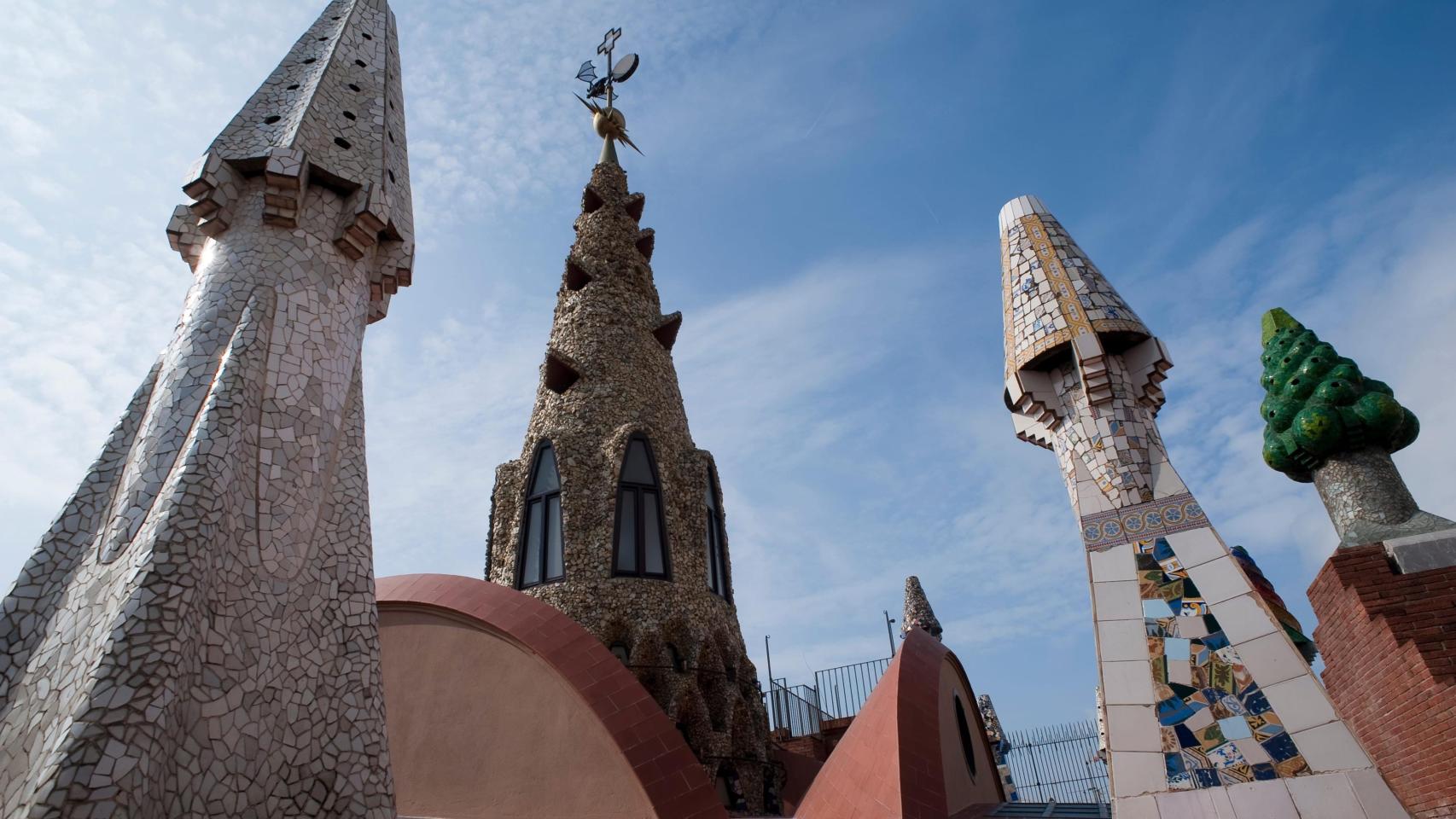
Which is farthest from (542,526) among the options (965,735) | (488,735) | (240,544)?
(240,544)

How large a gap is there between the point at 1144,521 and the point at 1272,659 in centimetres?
106

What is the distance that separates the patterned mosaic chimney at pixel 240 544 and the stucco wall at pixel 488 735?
255cm

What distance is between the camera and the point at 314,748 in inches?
167

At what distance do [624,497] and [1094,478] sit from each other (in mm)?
5729

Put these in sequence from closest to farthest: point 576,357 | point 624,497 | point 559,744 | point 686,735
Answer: point 559,744 → point 686,735 → point 624,497 → point 576,357

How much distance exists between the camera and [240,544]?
431 cm

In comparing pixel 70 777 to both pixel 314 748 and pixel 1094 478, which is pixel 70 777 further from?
pixel 1094 478

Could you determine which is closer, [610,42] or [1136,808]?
[1136,808]

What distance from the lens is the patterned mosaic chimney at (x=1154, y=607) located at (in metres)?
4.82

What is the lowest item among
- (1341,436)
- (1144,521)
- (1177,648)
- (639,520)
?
(1177,648)

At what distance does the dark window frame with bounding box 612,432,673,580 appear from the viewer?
1017cm

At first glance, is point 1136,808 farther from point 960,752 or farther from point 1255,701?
point 960,752

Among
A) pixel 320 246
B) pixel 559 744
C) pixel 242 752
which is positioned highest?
pixel 320 246

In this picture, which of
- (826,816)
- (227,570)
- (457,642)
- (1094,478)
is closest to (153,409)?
(227,570)
